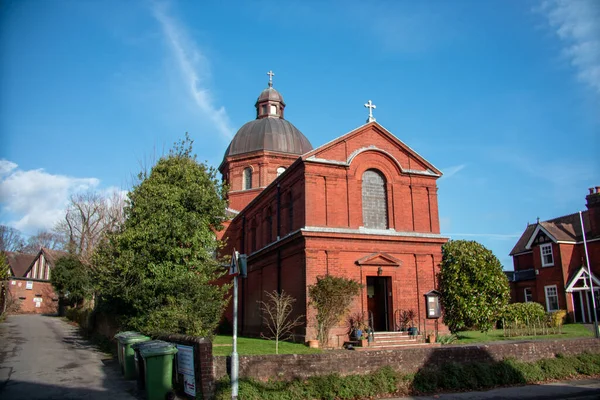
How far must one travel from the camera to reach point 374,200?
2186cm

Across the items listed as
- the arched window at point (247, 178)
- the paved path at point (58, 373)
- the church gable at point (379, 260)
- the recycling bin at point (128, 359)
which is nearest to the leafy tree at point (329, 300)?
the church gable at point (379, 260)

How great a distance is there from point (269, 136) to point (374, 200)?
46.6 ft

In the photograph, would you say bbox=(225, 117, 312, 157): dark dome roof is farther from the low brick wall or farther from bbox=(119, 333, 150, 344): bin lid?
the low brick wall

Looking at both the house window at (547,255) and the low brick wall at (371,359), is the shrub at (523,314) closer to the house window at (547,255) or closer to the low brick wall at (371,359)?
the house window at (547,255)

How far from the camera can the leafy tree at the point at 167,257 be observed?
17969 millimetres

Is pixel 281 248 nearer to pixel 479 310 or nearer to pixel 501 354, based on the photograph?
pixel 479 310

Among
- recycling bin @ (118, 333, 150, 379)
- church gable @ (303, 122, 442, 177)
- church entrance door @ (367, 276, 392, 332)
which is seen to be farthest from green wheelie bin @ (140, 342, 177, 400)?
church entrance door @ (367, 276, 392, 332)

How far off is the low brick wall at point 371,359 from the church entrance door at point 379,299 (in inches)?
294

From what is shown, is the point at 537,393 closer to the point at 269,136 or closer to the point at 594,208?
the point at 594,208

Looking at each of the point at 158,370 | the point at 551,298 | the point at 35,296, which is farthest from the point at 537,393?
the point at 35,296

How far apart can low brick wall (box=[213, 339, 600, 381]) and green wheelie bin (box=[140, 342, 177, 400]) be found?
1413 mm

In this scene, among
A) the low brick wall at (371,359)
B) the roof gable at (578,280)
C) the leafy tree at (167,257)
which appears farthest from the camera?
the roof gable at (578,280)

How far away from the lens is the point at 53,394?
11109 mm

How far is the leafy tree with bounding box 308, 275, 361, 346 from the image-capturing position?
1808cm
